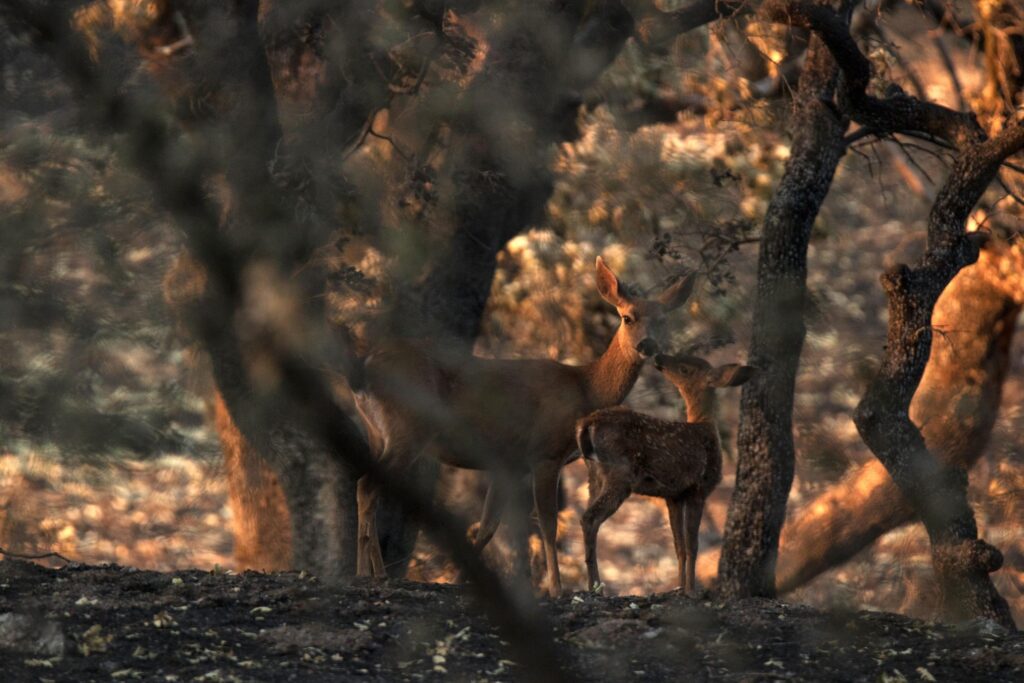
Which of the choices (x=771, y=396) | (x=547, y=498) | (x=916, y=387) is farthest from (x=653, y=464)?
(x=916, y=387)

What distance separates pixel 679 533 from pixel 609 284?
140 centimetres

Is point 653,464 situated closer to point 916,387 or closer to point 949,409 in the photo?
point 916,387

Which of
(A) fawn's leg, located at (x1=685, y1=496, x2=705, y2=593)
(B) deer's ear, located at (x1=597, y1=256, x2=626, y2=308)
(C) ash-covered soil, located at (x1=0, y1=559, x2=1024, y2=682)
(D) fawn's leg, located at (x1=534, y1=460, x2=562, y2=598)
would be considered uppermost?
(B) deer's ear, located at (x1=597, y1=256, x2=626, y2=308)

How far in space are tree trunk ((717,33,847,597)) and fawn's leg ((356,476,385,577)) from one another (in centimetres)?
187

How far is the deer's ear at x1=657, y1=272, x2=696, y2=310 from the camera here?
9008 millimetres

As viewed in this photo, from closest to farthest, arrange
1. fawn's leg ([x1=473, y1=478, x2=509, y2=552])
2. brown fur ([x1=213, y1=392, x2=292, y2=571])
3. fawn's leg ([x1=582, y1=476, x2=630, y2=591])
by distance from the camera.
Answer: fawn's leg ([x1=582, y1=476, x2=630, y2=591]), fawn's leg ([x1=473, y1=478, x2=509, y2=552]), brown fur ([x1=213, y1=392, x2=292, y2=571])

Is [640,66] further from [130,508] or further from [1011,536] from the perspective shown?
[130,508]

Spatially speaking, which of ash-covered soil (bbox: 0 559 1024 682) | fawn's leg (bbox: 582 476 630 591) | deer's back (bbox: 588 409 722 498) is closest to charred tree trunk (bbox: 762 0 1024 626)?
ash-covered soil (bbox: 0 559 1024 682)

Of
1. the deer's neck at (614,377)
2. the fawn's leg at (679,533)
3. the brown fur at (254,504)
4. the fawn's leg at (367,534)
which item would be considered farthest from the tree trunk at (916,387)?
the brown fur at (254,504)

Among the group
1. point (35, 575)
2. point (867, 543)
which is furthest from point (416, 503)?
point (867, 543)

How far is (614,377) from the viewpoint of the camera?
9.27 m

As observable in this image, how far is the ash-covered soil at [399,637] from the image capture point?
22.1ft

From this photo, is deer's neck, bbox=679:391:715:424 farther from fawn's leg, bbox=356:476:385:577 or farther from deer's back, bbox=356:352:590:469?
fawn's leg, bbox=356:476:385:577

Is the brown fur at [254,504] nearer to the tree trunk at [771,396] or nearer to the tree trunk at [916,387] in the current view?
the tree trunk at [771,396]
